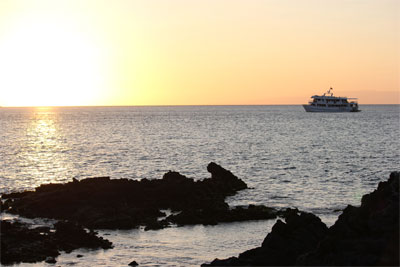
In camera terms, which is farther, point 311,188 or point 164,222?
point 311,188

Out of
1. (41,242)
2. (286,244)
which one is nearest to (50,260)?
(41,242)

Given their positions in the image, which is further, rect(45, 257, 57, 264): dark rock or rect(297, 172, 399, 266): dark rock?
rect(45, 257, 57, 264): dark rock

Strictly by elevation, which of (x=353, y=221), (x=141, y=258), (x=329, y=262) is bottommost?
(x=141, y=258)

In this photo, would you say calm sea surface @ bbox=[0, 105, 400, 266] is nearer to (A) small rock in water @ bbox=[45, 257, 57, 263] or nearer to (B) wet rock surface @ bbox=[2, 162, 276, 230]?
(A) small rock in water @ bbox=[45, 257, 57, 263]

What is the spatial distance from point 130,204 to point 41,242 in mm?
10679

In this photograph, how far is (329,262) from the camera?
17859 mm

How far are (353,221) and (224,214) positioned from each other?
56.2ft

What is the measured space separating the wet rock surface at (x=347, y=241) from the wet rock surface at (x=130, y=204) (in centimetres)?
1134

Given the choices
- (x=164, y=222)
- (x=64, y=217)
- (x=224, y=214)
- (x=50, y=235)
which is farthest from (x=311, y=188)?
(x=50, y=235)

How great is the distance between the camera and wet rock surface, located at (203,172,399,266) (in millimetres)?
16812

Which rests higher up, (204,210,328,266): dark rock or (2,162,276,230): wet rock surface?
(204,210,328,266): dark rock

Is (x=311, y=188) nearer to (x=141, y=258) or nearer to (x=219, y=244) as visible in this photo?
(x=219, y=244)

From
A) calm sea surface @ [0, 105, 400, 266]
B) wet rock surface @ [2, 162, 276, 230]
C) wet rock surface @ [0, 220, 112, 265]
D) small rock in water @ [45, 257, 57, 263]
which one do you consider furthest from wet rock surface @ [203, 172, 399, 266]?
wet rock surface @ [2, 162, 276, 230]

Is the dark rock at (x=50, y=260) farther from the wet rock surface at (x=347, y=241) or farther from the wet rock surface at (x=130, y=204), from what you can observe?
the wet rock surface at (x=347, y=241)
